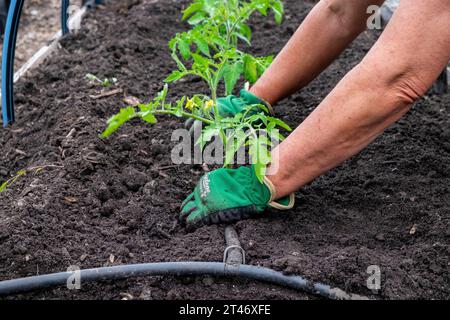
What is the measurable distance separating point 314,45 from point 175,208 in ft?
3.06

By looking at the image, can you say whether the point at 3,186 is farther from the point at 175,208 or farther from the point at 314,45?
the point at 314,45

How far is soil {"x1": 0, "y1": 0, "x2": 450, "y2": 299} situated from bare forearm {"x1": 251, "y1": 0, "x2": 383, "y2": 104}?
0.35 metres

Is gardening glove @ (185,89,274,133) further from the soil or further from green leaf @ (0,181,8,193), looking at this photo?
green leaf @ (0,181,8,193)

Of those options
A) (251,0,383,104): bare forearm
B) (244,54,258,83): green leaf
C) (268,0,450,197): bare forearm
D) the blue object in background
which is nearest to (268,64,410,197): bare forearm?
(268,0,450,197): bare forearm

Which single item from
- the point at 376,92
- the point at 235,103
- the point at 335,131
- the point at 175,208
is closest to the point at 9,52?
the point at 235,103

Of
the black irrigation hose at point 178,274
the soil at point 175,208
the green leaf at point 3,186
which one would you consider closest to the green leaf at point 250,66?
the soil at point 175,208

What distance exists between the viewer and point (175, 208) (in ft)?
8.31

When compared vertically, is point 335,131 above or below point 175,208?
above

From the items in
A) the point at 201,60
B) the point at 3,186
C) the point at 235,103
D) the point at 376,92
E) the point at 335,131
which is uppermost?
the point at 201,60

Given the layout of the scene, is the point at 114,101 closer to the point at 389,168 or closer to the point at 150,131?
the point at 150,131

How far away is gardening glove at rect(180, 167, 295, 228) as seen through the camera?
2350 millimetres

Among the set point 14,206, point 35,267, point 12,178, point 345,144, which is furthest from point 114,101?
point 345,144

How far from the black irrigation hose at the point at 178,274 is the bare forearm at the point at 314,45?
3.46 ft
